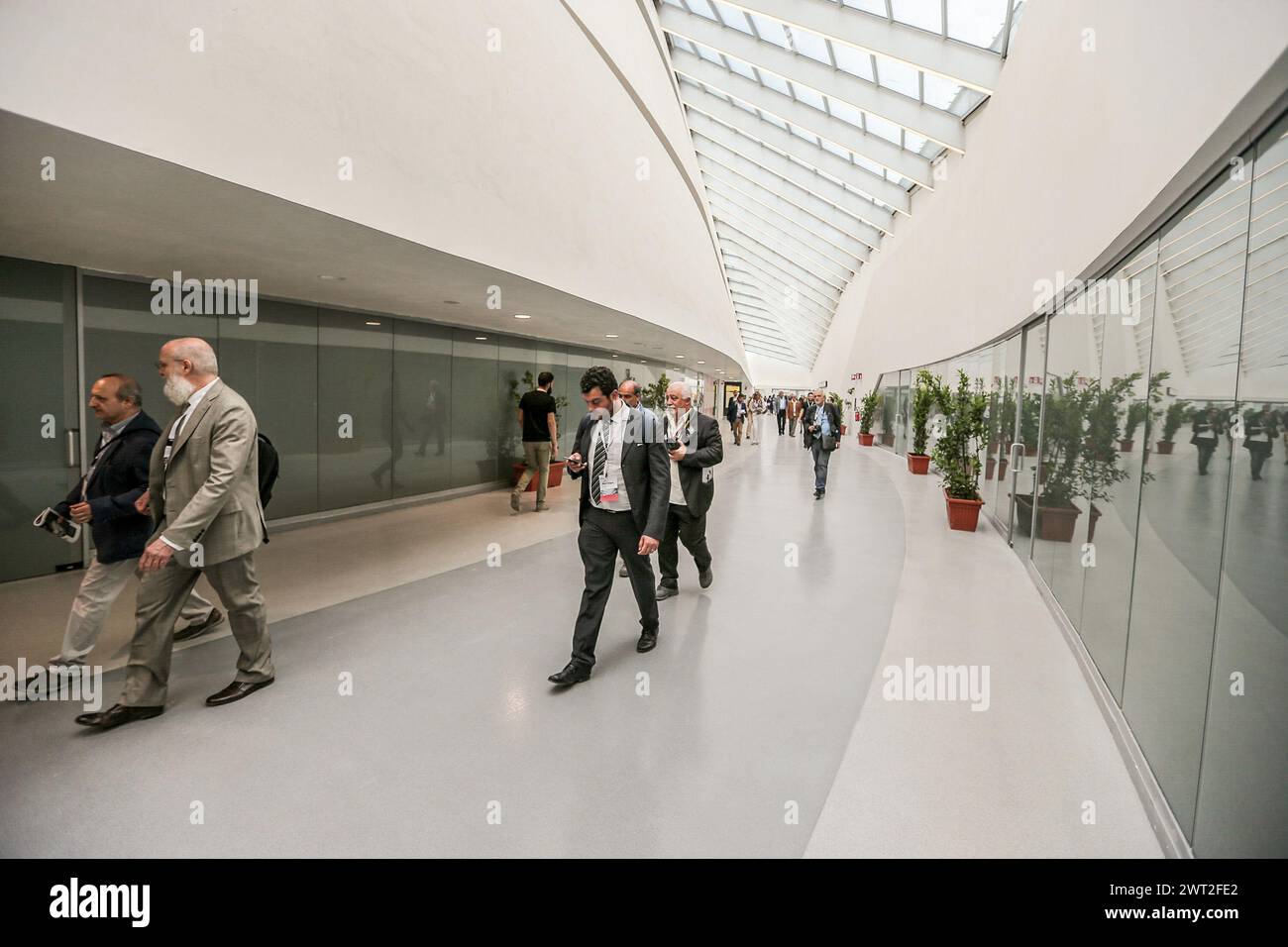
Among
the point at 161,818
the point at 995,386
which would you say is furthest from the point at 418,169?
the point at 995,386

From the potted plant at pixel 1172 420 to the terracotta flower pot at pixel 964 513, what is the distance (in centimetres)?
658

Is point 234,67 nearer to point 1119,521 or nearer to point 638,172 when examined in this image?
point 1119,521

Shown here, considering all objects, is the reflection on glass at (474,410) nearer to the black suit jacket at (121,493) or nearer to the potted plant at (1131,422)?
the black suit jacket at (121,493)

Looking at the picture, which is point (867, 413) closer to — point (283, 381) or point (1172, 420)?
point (283, 381)

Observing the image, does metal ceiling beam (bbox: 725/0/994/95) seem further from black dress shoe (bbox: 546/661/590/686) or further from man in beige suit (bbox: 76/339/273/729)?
black dress shoe (bbox: 546/661/590/686)

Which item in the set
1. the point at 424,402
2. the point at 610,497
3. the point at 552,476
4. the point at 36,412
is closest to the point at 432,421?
the point at 424,402

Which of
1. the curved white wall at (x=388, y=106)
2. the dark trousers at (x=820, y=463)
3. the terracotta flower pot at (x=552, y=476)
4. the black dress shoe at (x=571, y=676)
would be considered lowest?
the black dress shoe at (x=571, y=676)

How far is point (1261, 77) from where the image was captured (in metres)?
2.18

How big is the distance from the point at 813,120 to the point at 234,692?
18.2 meters

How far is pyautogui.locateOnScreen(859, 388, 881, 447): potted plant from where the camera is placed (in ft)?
86.6

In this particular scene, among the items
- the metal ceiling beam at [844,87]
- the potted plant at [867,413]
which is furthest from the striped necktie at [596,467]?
the potted plant at [867,413]

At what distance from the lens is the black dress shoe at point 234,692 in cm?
385
